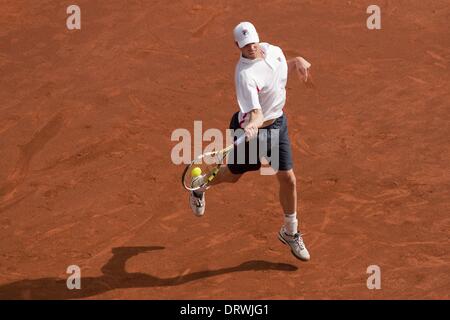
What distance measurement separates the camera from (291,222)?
10070mm

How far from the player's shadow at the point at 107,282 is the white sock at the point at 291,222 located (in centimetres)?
37

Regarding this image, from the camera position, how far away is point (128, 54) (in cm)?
1455

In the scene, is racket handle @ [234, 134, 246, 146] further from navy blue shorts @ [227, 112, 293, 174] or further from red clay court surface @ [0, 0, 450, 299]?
red clay court surface @ [0, 0, 450, 299]

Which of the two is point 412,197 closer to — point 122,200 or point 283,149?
point 283,149

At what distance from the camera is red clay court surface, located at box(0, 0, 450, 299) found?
9922mm

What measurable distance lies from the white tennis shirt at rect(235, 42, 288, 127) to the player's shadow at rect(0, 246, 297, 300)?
5.25 feet

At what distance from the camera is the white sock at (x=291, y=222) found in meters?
10.1

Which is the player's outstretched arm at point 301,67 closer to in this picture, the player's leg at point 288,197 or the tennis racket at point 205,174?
the player's leg at point 288,197

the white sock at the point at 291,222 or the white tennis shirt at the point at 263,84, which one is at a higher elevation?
the white tennis shirt at the point at 263,84

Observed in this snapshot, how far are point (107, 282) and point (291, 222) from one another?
6.75ft

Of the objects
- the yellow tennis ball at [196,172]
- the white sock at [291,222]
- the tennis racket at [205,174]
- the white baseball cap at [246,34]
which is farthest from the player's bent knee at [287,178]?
the white baseball cap at [246,34]

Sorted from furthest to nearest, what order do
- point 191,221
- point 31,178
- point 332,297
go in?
point 31,178 < point 191,221 < point 332,297

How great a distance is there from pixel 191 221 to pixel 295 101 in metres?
3.15
